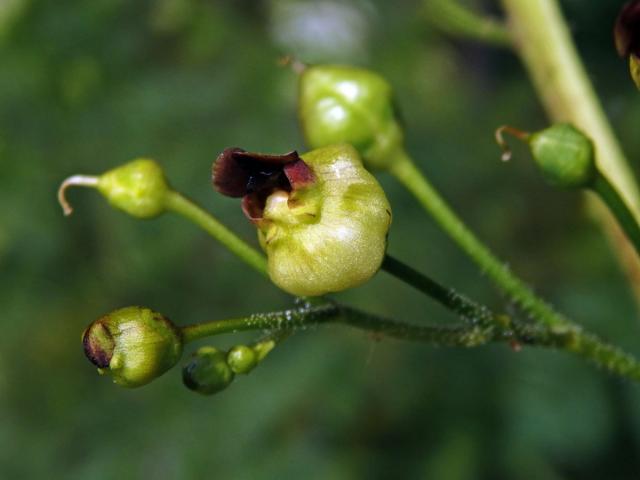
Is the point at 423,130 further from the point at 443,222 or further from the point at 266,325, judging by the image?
the point at 266,325

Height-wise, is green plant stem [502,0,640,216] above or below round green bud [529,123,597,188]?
below

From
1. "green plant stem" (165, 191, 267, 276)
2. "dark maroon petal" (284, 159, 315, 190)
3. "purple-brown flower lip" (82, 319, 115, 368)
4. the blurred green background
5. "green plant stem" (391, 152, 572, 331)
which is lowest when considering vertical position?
the blurred green background

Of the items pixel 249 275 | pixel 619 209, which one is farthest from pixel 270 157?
pixel 249 275

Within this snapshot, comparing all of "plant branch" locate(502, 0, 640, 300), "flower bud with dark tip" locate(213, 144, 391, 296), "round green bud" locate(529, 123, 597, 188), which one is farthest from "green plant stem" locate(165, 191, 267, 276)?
"plant branch" locate(502, 0, 640, 300)

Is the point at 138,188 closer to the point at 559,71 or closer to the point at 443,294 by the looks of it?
the point at 443,294

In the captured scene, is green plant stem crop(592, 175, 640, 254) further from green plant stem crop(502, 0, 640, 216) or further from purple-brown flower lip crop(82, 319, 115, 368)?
purple-brown flower lip crop(82, 319, 115, 368)

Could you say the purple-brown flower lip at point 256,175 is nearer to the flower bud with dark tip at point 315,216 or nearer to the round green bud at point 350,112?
the flower bud with dark tip at point 315,216
